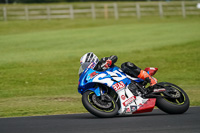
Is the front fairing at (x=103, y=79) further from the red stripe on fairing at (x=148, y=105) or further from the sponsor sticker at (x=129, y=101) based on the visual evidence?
the red stripe on fairing at (x=148, y=105)

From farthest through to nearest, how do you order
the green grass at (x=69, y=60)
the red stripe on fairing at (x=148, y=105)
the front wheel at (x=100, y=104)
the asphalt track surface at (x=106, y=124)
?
the green grass at (x=69, y=60), the red stripe on fairing at (x=148, y=105), the front wheel at (x=100, y=104), the asphalt track surface at (x=106, y=124)

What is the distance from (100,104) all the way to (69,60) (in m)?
11.6

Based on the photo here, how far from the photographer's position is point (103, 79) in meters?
7.94

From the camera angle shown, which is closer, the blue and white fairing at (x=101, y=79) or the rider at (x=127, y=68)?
the blue and white fairing at (x=101, y=79)

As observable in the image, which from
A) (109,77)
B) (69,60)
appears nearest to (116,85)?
(109,77)

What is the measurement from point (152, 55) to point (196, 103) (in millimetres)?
10047

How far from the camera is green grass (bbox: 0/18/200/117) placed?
37.8ft

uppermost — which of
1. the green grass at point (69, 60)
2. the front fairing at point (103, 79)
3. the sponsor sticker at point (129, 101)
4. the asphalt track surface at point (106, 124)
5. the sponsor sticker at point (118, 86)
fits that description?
the front fairing at point (103, 79)

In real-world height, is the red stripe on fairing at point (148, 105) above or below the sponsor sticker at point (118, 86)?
below

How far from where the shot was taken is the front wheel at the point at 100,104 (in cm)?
780

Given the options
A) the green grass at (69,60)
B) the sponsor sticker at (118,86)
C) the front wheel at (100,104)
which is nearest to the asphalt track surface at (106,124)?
the front wheel at (100,104)

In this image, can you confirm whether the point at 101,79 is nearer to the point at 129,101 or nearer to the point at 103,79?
the point at 103,79

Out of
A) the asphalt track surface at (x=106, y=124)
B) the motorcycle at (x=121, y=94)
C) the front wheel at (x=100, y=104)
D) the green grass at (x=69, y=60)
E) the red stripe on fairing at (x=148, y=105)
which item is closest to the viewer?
the asphalt track surface at (x=106, y=124)

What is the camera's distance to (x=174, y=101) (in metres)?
8.29
